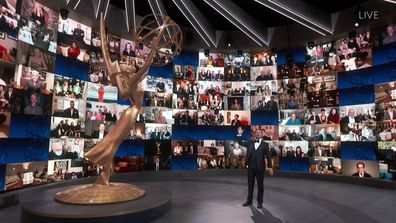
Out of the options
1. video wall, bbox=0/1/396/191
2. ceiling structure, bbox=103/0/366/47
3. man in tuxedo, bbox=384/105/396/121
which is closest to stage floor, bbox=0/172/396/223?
video wall, bbox=0/1/396/191

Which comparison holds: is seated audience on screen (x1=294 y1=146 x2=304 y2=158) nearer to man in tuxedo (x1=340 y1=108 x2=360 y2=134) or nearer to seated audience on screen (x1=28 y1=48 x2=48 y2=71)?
man in tuxedo (x1=340 y1=108 x2=360 y2=134)

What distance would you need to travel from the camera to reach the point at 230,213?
19.6 feet

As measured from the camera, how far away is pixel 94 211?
5.01 m

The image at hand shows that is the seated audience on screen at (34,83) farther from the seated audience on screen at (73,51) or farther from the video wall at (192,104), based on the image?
the seated audience on screen at (73,51)

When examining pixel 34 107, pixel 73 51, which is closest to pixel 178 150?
pixel 73 51

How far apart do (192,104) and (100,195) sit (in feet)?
25.7

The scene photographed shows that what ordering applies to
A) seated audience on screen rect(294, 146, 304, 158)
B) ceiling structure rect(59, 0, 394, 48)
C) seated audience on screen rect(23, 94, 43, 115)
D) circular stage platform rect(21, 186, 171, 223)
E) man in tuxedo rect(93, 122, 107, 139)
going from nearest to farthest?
1. circular stage platform rect(21, 186, 171, 223)
2. seated audience on screen rect(23, 94, 43, 115)
3. ceiling structure rect(59, 0, 394, 48)
4. man in tuxedo rect(93, 122, 107, 139)
5. seated audience on screen rect(294, 146, 304, 158)

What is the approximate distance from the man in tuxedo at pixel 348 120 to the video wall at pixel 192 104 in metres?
0.04

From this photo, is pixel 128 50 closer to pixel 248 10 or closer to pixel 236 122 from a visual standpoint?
pixel 248 10

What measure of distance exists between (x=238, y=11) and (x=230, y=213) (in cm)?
703

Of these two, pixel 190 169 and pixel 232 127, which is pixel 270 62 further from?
pixel 190 169

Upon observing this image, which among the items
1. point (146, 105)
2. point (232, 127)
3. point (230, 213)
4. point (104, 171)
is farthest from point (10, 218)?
point (232, 127)

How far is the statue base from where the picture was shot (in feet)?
18.5

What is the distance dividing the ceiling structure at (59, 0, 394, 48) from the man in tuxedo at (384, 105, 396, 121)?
3544 mm
